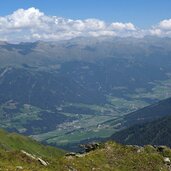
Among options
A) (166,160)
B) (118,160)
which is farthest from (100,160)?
(166,160)

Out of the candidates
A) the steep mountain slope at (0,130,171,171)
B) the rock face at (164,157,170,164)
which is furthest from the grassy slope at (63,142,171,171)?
the rock face at (164,157,170,164)

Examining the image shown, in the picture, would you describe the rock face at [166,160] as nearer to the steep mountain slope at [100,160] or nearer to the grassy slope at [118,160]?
the steep mountain slope at [100,160]

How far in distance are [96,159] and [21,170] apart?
1005 inches

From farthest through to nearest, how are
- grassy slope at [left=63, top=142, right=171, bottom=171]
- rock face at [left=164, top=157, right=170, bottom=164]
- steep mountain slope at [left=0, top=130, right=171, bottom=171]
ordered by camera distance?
1. rock face at [left=164, top=157, right=170, bottom=164]
2. grassy slope at [left=63, top=142, right=171, bottom=171]
3. steep mountain slope at [left=0, top=130, right=171, bottom=171]

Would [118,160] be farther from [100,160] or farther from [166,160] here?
[166,160]

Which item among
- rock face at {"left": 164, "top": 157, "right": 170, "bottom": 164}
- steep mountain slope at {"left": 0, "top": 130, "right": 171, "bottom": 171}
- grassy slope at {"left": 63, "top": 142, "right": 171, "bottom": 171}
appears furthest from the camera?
rock face at {"left": 164, "top": 157, "right": 170, "bottom": 164}

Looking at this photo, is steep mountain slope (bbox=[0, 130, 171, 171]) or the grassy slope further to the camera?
the grassy slope

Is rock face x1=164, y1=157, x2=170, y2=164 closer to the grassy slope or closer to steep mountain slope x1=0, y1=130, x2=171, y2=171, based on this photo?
steep mountain slope x1=0, y1=130, x2=171, y2=171

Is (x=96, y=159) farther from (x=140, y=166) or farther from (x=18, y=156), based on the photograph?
(x=18, y=156)

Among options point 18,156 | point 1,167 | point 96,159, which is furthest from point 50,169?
point 96,159

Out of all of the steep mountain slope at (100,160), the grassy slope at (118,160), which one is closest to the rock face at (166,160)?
the steep mountain slope at (100,160)

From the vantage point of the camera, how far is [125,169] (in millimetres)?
78125

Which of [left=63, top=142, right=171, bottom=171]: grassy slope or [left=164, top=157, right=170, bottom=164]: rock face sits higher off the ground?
[left=63, top=142, right=171, bottom=171]: grassy slope

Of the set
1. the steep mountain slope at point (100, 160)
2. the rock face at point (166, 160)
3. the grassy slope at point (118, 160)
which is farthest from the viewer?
the rock face at point (166, 160)
